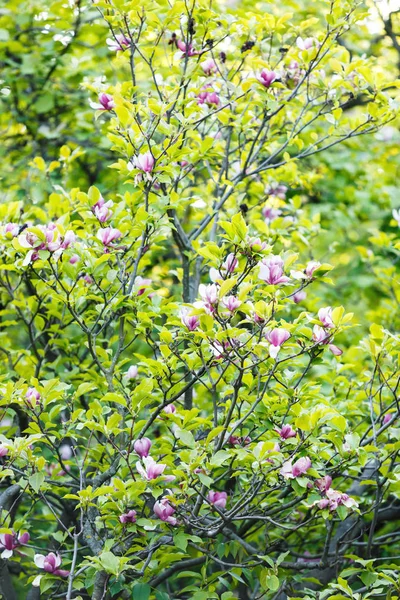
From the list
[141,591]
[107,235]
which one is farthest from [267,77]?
[141,591]

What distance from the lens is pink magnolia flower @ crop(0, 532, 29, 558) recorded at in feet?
8.39

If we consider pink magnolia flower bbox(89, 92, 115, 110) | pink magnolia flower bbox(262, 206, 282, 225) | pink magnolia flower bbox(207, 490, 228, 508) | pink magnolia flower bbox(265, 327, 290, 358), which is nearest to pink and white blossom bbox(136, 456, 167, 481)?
pink magnolia flower bbox(207, 490, 228, 508)

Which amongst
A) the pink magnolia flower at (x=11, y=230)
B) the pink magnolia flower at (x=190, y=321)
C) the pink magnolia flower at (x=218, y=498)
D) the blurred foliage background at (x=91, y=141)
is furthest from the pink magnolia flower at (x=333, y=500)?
the blurred foliage background at (x=91, y=141)

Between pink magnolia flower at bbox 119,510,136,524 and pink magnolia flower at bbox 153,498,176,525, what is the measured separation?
0.09 m

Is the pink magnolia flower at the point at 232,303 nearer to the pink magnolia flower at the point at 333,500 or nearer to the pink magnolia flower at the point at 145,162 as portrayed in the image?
the pink magnolia flower at the point at 145,162

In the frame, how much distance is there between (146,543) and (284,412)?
65cm

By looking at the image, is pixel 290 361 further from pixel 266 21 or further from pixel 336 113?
pixel 266 21

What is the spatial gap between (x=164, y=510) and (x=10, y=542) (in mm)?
618

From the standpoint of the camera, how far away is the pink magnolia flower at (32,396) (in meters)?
2.50

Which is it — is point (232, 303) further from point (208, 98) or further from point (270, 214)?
point (270, 214)

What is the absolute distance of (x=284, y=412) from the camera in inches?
104

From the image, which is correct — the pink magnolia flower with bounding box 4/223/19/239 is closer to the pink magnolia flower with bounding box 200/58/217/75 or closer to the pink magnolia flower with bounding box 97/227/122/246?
the pink magnolia flower with bounding box 97/227/122/246

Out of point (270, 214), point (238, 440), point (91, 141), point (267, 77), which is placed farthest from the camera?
point (91, 141)

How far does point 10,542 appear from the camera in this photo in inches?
102
